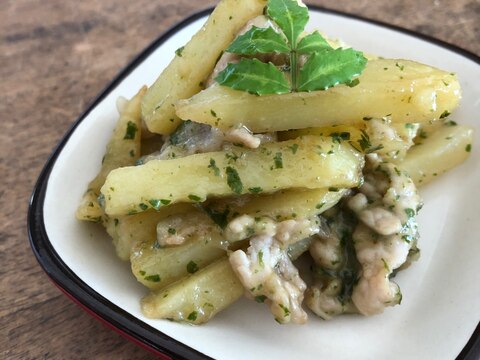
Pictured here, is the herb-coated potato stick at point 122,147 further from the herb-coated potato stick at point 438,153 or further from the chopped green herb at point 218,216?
the herb-coated potato stick at point 438,153

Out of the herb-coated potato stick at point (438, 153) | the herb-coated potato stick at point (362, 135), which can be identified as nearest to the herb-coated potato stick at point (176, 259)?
the herb-coated potato stick at point (362, 135)

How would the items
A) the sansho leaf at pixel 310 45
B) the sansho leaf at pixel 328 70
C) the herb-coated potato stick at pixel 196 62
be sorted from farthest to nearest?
the herb-coated potato stick at pixel 196 62 → the sansho leaf at pixel 310 45 → the sansho leaf at pixel 328 70

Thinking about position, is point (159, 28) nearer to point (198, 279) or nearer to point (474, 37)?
point (474, 37)

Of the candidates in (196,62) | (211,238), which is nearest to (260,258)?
(211,238)

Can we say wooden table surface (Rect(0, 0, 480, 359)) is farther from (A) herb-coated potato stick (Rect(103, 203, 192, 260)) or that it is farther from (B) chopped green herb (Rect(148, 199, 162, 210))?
(B) chopped green herb (Rect(148, 199, 162, 210))

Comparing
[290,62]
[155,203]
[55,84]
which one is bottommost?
[55,84]

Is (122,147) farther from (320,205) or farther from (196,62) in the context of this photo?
(320,205)

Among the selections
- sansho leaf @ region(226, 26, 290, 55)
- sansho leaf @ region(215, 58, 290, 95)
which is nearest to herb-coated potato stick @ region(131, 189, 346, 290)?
sansho leaf @ region(215, 58, 290, 95)
